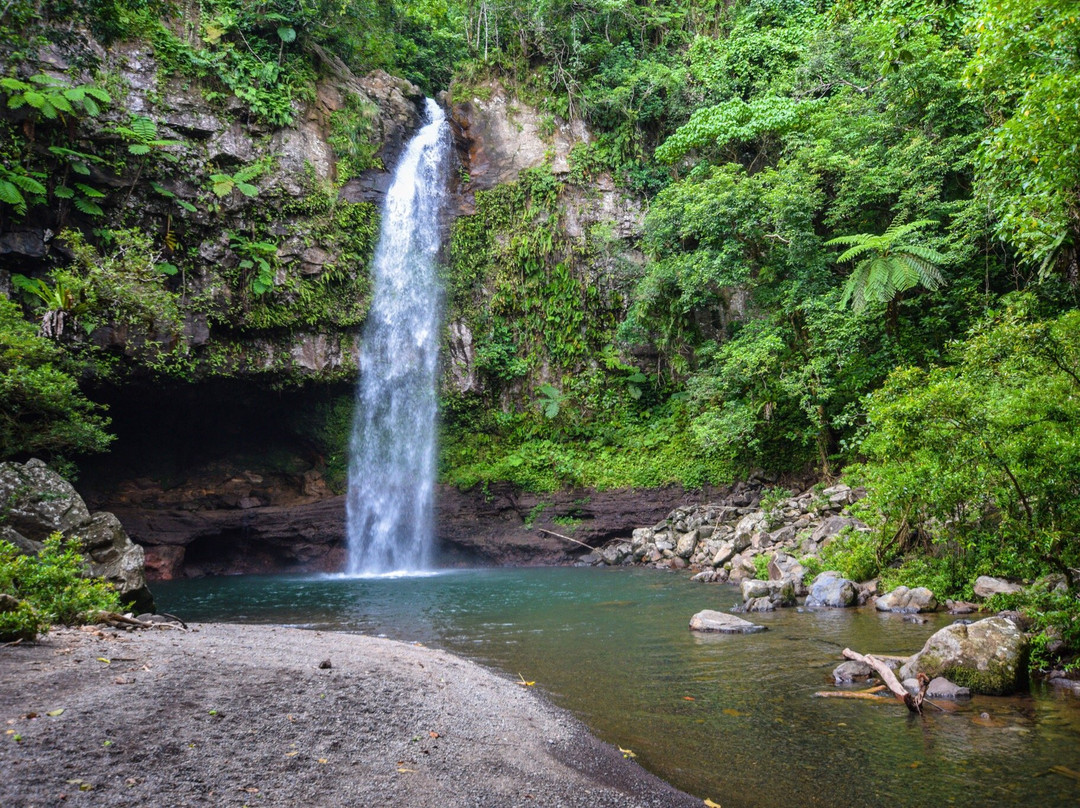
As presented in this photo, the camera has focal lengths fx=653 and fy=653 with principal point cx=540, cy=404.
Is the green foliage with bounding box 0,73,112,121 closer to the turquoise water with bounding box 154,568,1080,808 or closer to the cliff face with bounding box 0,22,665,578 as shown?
the cliff face with bounding box 0,22,665,578

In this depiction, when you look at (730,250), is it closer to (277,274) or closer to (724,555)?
(724,555)

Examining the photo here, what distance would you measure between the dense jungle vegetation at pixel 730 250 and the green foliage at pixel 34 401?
6cm

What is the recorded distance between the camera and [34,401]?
11.4 meters

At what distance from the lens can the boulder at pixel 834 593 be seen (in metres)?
9.77

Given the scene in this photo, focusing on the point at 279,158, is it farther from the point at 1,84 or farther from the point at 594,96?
the point at 594,96

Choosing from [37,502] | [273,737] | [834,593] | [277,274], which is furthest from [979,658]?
[277,274]

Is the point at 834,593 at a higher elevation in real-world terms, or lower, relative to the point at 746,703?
higher

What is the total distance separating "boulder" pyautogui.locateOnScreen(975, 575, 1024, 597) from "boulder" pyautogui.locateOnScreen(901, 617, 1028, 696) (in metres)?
3.07

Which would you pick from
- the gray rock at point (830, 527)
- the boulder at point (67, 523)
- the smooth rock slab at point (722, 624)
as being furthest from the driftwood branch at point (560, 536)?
the boulder at point (67, 523)

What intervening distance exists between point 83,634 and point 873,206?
18.5m

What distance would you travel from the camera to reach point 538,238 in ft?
73.2

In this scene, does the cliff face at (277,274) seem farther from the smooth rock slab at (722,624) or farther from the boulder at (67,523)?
the smooth rock slab at (722,624)

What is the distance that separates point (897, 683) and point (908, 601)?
4114 millimetres

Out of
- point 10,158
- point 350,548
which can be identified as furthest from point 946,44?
point 10,158
